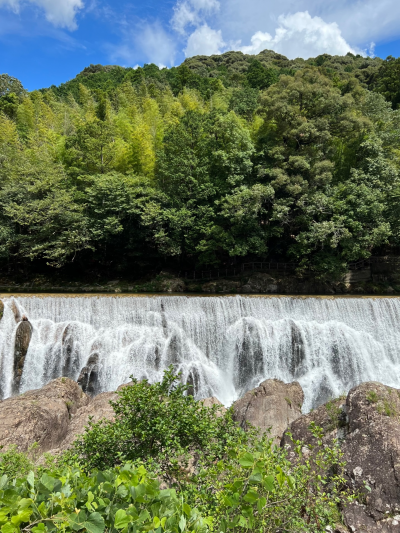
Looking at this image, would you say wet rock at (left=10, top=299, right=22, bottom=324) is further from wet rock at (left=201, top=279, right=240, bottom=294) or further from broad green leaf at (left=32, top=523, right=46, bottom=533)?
broad green leaf at (left=32, top=523, right=46, bottom=533)

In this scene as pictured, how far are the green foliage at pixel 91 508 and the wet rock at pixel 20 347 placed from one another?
12.3 meters

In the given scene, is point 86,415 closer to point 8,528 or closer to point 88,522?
point 88,522

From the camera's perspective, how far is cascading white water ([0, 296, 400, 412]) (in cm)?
1323

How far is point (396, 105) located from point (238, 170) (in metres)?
28.5

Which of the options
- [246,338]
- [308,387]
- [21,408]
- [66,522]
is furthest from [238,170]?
[66,522]

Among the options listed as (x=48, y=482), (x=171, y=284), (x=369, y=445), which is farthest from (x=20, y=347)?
(x=369, y=445)

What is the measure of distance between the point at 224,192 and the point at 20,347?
14103 millimetres

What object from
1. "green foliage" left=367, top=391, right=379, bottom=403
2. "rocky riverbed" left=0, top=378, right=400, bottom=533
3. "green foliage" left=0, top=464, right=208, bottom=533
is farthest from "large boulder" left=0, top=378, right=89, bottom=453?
"green foliage" left=367, top=391, right=379, bottom=403

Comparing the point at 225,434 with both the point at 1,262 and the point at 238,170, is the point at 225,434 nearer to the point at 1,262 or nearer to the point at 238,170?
the point at 238,170

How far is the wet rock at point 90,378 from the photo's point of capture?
12906 mm

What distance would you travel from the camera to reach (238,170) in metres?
20.2

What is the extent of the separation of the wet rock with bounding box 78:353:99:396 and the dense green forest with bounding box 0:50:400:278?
9008mm

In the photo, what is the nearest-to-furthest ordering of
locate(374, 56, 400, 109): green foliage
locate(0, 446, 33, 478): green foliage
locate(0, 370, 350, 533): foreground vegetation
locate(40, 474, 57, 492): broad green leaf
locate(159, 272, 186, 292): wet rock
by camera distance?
locate(0, 370, 350, 533): foreground vegetation → locate(40, 474, 57, 492): broad green leaf → locate(0, 446, 33, 478): green foliage → locate(159, 272, 186, 292): wet rock → locate(374, 56, 400, 109): green foliage

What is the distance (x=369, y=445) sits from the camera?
19.0 feet
